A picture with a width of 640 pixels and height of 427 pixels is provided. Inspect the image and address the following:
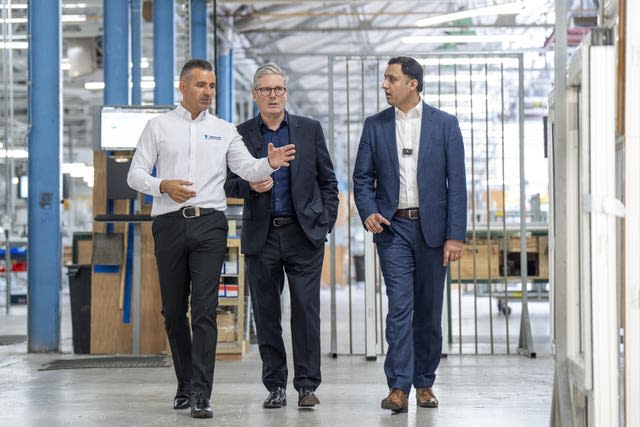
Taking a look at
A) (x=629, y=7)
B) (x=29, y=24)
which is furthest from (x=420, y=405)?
(x=29, y=24)

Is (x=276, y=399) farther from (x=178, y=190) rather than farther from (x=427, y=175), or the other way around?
(x=427, y=175)

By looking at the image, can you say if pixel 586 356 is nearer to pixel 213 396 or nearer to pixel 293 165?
pixel 293 165

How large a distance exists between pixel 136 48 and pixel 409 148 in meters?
7.86

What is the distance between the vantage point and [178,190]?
4.77 metres

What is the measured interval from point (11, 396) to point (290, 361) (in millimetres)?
2258

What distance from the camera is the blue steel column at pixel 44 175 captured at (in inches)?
325

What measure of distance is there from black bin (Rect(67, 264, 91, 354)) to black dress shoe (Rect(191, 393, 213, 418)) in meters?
3.45

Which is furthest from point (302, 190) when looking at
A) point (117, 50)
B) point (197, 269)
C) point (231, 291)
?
point (117, 50)

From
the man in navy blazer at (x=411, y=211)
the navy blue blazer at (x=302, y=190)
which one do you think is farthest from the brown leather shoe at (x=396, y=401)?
the navy blue blazer at (x=302, y=190)

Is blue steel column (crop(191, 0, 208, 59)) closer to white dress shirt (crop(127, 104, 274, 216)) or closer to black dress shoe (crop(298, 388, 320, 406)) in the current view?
white dress shirt (crop(127, 104, 274, 216))

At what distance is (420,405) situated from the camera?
5.19 meters

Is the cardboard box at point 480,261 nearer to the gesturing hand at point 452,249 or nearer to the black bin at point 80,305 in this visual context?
the black bin at point 80,305

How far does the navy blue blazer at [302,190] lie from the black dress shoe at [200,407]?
2.37 ft

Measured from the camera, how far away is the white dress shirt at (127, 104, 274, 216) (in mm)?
4969
